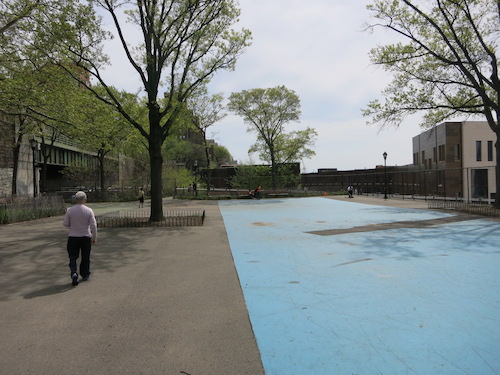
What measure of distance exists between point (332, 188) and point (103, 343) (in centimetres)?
4672

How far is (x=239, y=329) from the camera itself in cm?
449

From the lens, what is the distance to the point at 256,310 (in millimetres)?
5164

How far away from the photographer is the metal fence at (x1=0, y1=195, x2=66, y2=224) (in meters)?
16.2

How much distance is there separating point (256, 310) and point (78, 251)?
373cm

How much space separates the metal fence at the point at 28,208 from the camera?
1625cm

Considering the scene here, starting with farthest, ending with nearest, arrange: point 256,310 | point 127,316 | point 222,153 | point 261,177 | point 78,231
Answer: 1. point 222,153
2. point 261,177
3. point 78,231
4. point 256,310
5. point 127,316

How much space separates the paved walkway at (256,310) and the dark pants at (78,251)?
37cm

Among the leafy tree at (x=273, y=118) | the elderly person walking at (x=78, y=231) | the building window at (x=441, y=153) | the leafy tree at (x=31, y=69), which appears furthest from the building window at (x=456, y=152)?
the elderly person walking at (x=78, y=231)

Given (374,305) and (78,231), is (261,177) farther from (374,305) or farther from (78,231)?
(374,305)

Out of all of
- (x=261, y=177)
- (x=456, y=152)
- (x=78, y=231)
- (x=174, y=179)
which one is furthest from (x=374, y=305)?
(x=456, y=152)

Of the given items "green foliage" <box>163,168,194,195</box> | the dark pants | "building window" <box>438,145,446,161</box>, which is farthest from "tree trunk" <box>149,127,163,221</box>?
"building window" <box>438,145,446,161</box>

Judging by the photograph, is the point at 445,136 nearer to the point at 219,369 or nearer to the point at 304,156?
the point at 304,156

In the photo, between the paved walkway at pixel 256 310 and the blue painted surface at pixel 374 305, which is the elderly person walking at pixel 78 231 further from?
the blue painted surface at pixel 374 305

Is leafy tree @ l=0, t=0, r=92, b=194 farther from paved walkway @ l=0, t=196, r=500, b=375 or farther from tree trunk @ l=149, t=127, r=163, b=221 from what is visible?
paved walkway @ l=0, t=196, r=500, b=375
